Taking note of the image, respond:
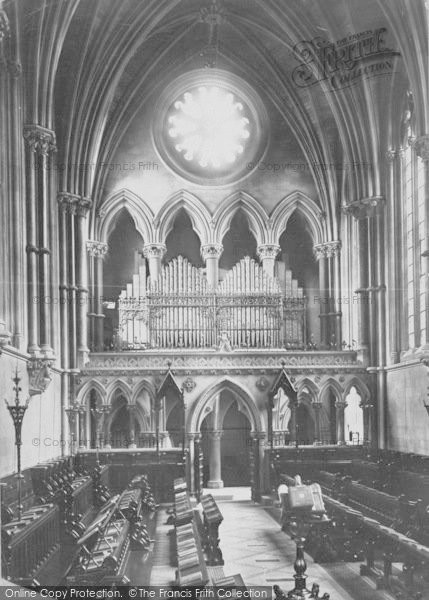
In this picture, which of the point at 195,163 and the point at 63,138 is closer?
the point at 63,138

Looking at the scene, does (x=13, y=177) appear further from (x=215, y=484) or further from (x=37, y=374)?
(x=215, y=484)

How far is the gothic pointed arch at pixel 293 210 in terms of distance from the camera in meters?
30.2

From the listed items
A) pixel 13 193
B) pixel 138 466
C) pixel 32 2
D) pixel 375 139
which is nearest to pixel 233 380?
pixel 138 466

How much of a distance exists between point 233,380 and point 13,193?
10.1 meters

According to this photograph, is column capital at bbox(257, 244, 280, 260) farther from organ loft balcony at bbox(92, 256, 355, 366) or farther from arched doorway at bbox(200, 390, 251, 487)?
arched doorway at bbox(200, 390, 251, 487)

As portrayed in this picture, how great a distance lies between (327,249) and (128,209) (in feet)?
23.7

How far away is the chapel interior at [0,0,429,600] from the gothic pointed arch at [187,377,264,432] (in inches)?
2.6

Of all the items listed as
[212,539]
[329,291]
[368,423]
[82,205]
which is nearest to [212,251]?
[329,291]

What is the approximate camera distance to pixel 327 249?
30.2 meters

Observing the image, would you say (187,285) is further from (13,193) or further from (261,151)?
(13,193)

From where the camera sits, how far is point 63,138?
24.5 m

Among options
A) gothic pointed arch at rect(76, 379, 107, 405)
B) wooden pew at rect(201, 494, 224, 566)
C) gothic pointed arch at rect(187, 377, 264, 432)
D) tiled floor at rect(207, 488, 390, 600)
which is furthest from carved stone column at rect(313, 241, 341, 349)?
wooden pew at rect(201, 494, 224, 566)

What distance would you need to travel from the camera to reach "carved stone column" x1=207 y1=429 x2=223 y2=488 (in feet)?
93.9

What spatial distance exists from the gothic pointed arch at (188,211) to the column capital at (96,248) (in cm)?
191
